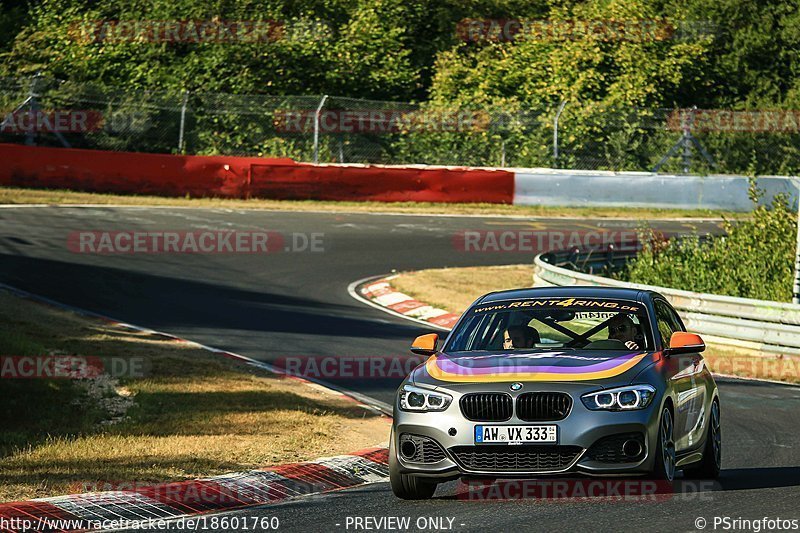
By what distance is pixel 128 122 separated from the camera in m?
36.9

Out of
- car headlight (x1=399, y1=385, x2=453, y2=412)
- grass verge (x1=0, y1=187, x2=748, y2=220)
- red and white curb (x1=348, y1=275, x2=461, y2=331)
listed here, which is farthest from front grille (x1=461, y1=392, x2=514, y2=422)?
grass verge (x1=0, y1=187, x2=748, y2=220)

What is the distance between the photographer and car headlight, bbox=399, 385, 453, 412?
8.23 metres

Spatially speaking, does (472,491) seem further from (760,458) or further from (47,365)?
(47,365)

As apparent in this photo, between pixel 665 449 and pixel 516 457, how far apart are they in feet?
3.33

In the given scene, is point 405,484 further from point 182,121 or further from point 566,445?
point 182,121

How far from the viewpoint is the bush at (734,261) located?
22.5 m

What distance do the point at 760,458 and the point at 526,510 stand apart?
3.24m

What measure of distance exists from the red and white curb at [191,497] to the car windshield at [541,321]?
134 centimetres

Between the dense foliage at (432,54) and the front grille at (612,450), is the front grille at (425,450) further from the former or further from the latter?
the dense foliage at (432,54)

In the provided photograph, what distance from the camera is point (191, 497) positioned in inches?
347

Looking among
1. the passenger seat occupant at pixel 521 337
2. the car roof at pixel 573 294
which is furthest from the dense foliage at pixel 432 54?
the passenger seat occupant at pixel 521 337

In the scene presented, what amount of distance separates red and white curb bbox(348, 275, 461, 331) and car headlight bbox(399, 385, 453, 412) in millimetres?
11961

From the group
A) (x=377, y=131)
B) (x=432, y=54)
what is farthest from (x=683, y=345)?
(x=432, y=54)

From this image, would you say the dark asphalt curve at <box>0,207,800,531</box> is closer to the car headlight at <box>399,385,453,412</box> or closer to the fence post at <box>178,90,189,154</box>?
the car headlight at <box>399,385,453,412</box>
